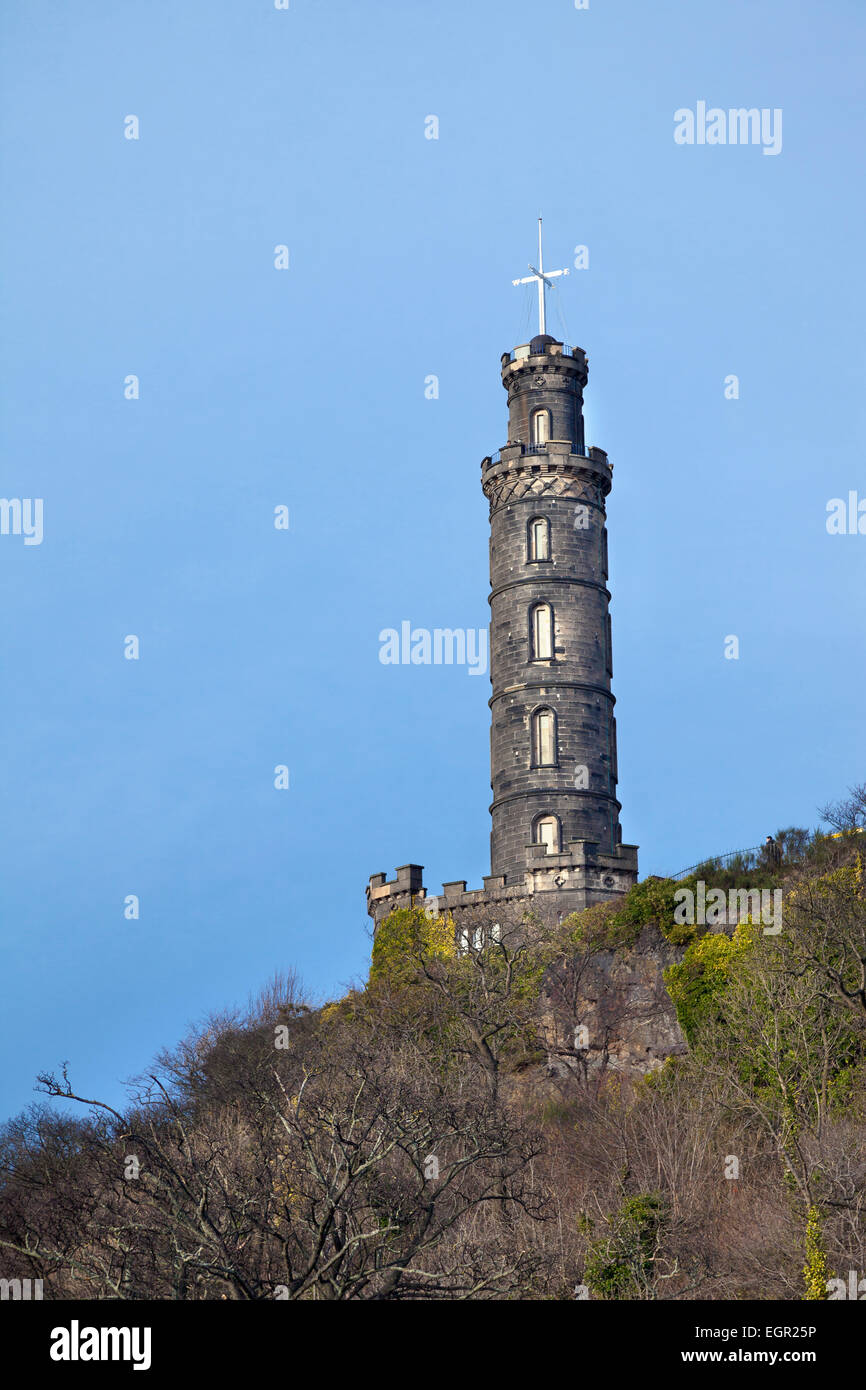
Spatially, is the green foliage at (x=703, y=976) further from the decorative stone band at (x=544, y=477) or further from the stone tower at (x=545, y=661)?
the decorative stone band at (x=544, y=477)

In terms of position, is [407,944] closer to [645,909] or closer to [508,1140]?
[645,909]

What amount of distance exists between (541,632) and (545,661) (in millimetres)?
1118

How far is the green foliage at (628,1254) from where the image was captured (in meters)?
29.3

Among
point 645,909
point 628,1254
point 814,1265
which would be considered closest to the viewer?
point 814,1265

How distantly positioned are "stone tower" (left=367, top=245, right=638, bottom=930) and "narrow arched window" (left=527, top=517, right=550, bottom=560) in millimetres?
45

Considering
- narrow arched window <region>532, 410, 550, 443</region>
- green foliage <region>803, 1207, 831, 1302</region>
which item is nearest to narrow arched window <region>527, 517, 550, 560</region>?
narrow arched window <region>532, 410, 550, 443</region>

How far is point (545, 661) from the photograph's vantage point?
Answer: 189ft

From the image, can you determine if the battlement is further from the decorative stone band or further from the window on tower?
the decorative stone band

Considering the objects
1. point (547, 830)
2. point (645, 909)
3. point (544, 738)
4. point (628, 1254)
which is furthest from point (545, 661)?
point (628, 1254)

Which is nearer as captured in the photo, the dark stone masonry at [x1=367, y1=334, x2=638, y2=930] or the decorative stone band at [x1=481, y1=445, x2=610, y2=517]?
the dark stone masonry at [x1=367, y1=334, x2=638, y2=930]

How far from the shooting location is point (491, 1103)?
35.9 meters

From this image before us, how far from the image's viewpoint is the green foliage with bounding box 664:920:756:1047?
44.1 metres

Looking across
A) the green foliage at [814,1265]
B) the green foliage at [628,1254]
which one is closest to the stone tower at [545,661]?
the green foliage at [628,1254]
